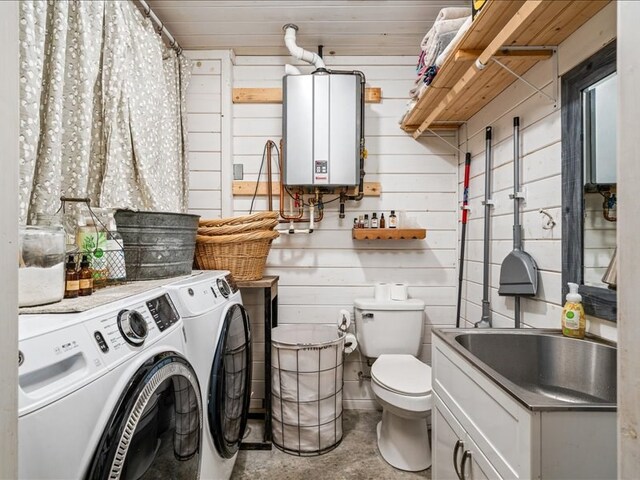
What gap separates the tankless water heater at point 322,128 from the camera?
210 centimetres

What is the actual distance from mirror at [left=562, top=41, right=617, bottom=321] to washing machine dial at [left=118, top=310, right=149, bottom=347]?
1.40 m

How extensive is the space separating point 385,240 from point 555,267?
1.08 m

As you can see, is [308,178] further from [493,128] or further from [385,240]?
[493,128]

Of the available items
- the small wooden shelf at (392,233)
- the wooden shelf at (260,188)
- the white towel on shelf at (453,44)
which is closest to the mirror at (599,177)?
the white towel on shelf at (453,44)

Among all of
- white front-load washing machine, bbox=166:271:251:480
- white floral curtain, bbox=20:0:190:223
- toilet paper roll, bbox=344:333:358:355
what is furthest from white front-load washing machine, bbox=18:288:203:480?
toilet paper roll, bbox=344:333:358:355

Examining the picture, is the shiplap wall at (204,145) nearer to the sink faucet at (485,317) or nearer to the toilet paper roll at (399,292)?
the toilet paper roll at (399,292)

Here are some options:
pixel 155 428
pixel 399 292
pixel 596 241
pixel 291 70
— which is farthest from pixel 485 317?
pixel 291 70

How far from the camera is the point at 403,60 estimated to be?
2.30m

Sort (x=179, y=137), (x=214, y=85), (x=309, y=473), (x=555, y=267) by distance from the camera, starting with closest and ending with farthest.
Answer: (x=555, y=267) < (x=309, y=473) < (x=179, y=137) < (x=214, y=85)

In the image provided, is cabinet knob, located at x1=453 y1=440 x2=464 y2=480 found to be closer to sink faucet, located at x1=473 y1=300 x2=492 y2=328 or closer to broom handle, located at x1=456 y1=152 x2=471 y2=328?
sink faucet, located at x1=473 y1=300 x2=492 y2=328

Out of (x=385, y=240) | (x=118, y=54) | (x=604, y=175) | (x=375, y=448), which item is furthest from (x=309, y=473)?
(x=118, y=54)

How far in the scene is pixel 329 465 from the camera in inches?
69.9

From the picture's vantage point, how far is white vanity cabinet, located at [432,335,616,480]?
0.72 metres

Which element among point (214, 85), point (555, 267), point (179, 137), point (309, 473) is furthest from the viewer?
point (214, 85)
